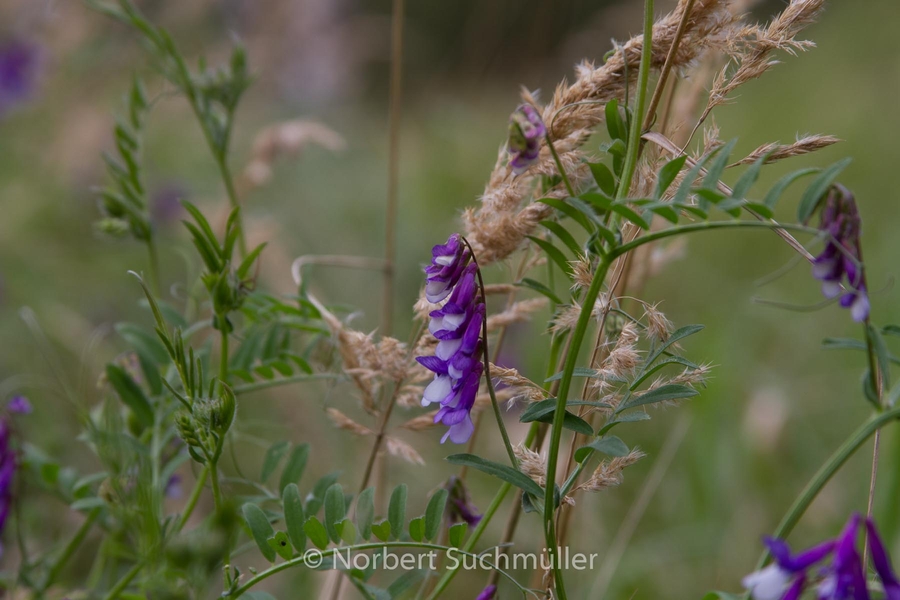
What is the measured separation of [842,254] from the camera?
0.57 meters

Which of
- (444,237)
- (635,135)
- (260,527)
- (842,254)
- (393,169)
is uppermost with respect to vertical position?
(444,237)

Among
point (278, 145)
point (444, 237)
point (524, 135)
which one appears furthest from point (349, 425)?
point (444, 237)

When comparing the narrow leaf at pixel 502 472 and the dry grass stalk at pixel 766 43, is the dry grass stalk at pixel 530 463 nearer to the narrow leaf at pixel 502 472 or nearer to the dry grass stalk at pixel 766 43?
the narrow leaf at pixel 502 472

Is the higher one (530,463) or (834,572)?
(530,463)

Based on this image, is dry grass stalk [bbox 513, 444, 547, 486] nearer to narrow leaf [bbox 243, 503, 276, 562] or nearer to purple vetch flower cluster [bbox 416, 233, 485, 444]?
purple vetch flower cluster [bbox 416, 233, 485, 444]

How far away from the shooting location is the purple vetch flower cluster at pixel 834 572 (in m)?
0.48

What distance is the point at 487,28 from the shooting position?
5.09 meters

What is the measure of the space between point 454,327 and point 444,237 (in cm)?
235

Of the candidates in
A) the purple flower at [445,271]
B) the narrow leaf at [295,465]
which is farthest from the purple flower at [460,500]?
the purple flower at [445,271]

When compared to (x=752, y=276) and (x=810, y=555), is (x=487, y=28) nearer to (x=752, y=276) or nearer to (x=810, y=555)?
(x=752, y=276)

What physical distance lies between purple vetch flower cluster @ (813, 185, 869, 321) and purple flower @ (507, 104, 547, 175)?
238 millimetres

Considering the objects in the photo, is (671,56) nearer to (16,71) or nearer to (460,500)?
(460,500)

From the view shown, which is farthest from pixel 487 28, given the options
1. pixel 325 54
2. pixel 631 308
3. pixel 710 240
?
A: pixel 631 308

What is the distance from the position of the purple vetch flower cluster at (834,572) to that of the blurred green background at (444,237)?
177 mm
